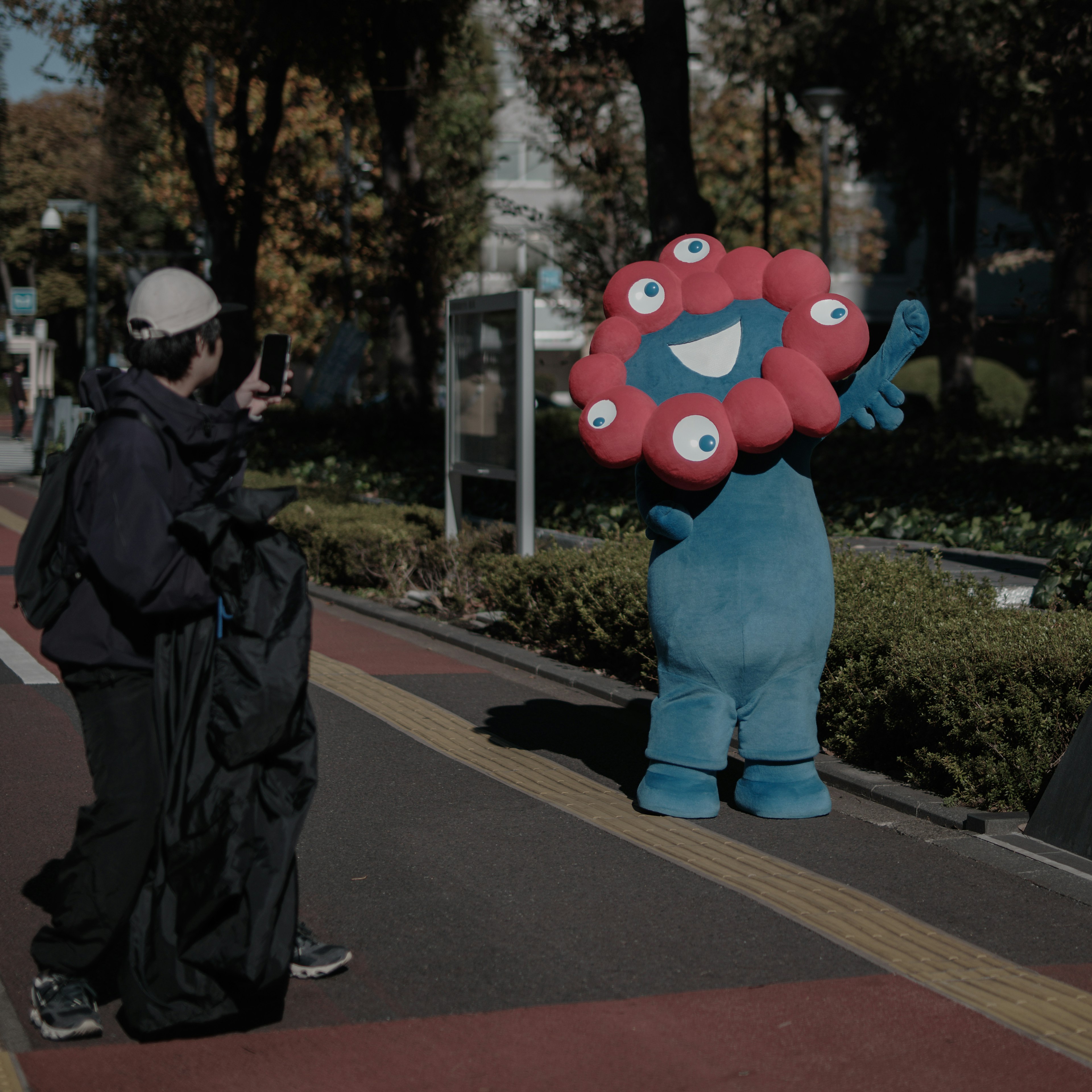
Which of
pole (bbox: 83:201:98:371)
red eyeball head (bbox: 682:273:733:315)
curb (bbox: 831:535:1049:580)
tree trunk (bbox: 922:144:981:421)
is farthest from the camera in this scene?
pole (bbox: 83:201:98:371)

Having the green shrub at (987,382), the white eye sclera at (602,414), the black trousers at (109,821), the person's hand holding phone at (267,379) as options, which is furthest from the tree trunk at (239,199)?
the black trousers at (109,821)

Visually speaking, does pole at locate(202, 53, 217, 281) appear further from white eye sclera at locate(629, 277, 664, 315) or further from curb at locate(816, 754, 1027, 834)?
curb at locate(816, 754, 1027, 834)

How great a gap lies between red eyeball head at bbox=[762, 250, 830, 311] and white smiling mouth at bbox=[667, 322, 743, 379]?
182 mm

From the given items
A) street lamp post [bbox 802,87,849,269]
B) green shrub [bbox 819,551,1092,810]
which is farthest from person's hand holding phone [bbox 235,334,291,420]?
street lamp post [bbox 802,87,849,269]

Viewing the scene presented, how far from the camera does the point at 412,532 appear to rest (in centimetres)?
1186

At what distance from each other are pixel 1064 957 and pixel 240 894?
2323mm

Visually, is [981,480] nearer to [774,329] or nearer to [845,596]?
[845,596]

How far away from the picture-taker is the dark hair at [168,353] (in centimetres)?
344

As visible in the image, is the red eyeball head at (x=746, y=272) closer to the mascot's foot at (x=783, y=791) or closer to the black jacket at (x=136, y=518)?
the mascot's foot at (x=783, y=791)

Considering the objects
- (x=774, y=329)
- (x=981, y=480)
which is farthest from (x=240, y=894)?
(x=981, y=480)

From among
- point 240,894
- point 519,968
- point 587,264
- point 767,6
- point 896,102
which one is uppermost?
point 767,6

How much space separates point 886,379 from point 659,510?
973 millimetres

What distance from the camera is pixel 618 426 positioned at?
206 inches

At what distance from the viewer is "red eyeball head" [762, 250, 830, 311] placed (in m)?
5.28
